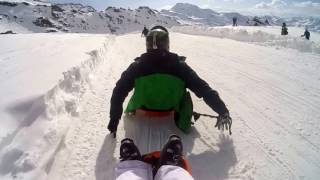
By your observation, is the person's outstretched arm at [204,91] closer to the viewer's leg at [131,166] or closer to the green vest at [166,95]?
the green vest at [166,95]

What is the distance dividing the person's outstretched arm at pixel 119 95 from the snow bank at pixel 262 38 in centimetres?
1104

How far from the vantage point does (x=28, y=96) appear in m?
5.12

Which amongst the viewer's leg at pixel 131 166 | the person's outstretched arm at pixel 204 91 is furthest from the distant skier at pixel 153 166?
the person's outstretched arm at pixel 204 91

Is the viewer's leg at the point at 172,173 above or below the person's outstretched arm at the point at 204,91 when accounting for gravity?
below

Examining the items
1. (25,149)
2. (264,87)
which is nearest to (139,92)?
(25,149)

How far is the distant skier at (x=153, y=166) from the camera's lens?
9.46ft

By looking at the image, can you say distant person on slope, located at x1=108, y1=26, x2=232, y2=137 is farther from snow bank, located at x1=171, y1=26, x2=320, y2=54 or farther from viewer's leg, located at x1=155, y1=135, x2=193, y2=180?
snow bank, located at x1=171, y1=26, x2=320, y2=54

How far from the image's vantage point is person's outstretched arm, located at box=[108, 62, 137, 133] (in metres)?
4.41

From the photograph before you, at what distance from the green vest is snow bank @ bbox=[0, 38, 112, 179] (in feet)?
3.91

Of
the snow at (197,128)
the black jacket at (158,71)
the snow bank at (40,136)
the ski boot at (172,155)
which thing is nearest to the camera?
the ski boot at (172,155)

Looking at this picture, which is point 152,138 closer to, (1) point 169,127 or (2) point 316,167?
(1) point 169,127

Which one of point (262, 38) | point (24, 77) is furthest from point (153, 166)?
point (262, 38)

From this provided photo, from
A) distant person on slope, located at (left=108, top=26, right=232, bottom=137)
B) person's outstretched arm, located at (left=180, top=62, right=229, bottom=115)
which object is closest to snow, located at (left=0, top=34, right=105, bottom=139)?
distant person on slope, located at (left=108, top=26, right=232, bottom=137)

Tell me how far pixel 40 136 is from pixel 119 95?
3.57 feet
